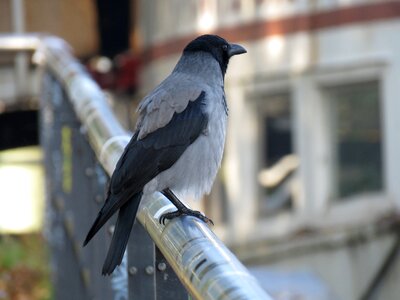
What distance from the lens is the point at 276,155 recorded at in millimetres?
15133

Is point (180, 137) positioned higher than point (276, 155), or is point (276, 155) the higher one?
point (180, 137)

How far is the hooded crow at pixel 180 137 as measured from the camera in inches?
165

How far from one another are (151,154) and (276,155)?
10875 mm

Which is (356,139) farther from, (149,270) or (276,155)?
(149,270)

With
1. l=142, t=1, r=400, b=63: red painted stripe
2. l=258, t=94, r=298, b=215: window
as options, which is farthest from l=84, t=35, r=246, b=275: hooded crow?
l=258, t=94, r=298, b=215: window

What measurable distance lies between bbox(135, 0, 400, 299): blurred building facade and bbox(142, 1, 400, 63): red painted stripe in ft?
0.04

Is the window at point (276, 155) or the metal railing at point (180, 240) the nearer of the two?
the metal railing at point (180, 240)

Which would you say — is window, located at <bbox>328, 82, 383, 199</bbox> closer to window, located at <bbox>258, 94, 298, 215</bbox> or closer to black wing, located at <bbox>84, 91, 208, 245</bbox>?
window, located at <bbox>258, 94, 298, 215</bbox>

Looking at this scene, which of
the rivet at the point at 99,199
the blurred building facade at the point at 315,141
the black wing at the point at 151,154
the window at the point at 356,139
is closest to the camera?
the black wing at the point at 151,154

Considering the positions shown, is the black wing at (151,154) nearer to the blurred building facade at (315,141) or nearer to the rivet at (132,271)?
the rivet at (132,271)

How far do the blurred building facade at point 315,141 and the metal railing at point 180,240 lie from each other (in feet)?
23.4

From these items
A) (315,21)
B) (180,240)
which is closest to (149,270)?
(180,240)

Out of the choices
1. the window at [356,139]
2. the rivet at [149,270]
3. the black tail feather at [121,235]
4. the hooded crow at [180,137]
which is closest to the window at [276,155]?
the window at [356,139]

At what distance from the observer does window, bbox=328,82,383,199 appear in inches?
520
